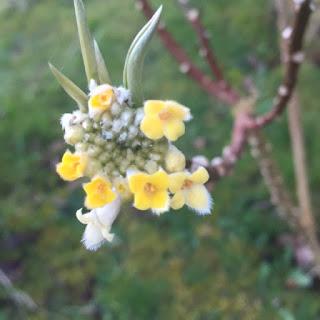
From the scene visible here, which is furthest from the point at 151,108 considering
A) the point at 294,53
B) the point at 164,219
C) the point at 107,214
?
the point at 164,219

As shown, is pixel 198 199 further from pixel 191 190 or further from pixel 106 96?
pixel 106 96

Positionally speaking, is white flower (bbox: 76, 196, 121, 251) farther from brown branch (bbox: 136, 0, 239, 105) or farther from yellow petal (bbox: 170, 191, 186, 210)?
brown branch (bbox: 136, 0, 239, 105)

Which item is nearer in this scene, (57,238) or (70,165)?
(70,165)

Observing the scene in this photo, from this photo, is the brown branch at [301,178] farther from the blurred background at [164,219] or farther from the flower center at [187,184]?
the flower center at [187,184]

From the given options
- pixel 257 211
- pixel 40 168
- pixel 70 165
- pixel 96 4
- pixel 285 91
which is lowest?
pixel 257 211

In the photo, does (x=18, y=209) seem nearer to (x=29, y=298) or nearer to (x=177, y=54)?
(x=29, y=298)

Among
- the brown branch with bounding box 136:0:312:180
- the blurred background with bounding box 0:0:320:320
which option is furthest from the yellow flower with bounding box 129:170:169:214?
the blurred background with bounding box 0:0:320:320

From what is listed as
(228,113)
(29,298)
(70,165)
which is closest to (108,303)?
(29,298)

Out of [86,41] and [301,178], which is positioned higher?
[86,41]
